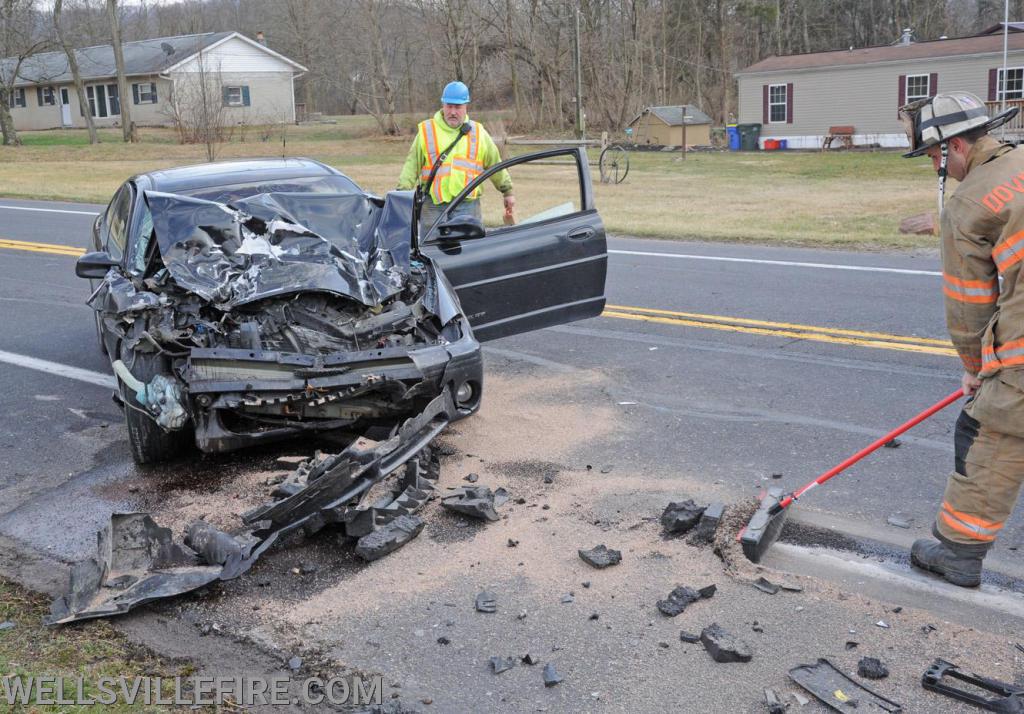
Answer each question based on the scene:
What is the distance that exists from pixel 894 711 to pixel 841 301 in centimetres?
625

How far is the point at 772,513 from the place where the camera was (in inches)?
167

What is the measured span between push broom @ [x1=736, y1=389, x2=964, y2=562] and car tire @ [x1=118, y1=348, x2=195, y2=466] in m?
2.96

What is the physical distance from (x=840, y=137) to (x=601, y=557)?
111 ft

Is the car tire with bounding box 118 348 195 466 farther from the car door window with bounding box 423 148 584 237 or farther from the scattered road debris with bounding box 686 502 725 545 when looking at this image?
the car door window with bounding box 423 148 584 237

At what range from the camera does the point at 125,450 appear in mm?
5730

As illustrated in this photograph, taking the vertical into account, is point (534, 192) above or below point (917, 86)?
below

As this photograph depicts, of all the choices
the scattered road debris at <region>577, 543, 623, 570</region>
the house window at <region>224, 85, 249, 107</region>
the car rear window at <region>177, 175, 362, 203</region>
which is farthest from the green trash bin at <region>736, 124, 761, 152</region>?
the scattered road debris at <region>577, 543, 623, 570</region>

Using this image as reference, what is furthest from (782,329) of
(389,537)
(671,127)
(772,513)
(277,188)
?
(671,127)

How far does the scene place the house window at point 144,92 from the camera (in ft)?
176

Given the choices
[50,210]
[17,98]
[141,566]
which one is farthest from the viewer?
[17,98]

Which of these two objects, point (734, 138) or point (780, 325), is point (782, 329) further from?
point (734, 138)

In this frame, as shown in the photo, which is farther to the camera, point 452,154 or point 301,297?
point 452,154

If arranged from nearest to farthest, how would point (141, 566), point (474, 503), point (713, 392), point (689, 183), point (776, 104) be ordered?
point (141, 566), point (474, 503), point (713, 392), point (689, 183), point (776, 104)

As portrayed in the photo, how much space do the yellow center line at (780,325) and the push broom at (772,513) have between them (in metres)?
3.27
